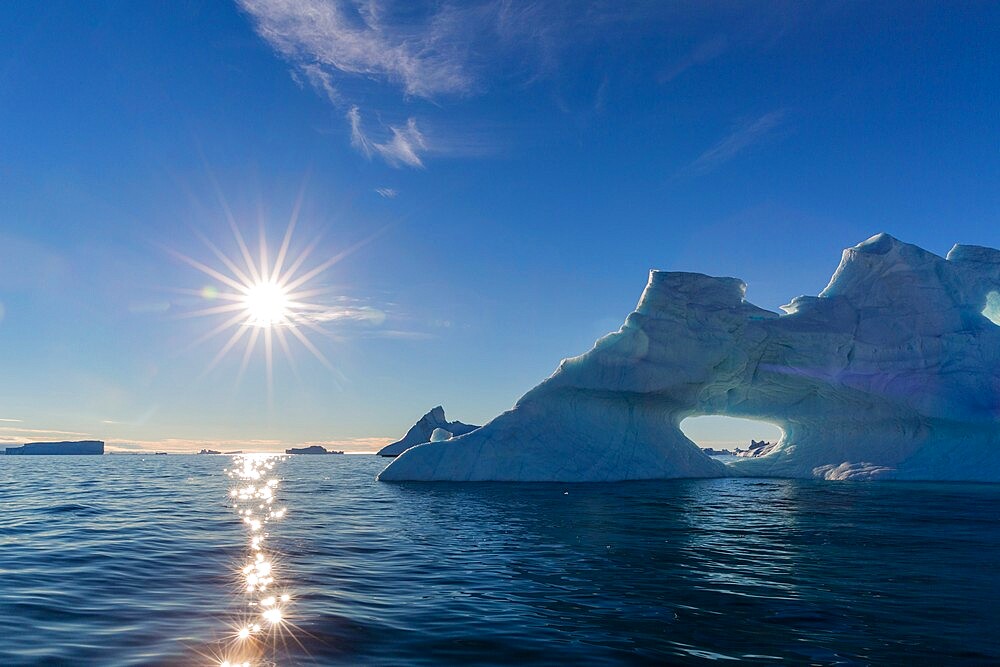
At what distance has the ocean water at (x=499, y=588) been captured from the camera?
6188 millimetres

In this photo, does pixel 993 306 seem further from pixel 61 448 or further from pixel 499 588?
pixel 61 448

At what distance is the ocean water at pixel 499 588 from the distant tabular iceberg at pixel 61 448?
422 feet

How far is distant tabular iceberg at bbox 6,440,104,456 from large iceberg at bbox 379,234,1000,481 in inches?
4858

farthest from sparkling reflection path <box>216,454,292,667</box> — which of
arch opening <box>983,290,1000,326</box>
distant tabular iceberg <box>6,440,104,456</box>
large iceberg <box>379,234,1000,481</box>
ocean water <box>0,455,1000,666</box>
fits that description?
distant tabular iceberg <box>6,440,104,456</box>

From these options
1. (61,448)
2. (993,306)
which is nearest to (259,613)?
(993,306)

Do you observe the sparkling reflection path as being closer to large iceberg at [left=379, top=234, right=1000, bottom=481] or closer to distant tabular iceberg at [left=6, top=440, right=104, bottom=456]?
large iceberg at [left=379, top=234, right=1000, bottom=481]

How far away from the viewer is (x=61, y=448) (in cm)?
12150

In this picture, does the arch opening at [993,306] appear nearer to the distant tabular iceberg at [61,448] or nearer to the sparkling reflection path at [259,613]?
the sparkling reflection path at [259,613]

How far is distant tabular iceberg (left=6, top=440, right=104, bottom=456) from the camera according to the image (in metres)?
118

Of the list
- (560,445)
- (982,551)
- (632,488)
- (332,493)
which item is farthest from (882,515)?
(332,493)

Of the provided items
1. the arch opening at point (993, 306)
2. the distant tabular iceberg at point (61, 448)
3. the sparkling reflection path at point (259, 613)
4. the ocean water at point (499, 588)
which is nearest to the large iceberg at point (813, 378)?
the arch opening at point (993, 306)

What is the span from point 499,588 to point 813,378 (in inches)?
1315

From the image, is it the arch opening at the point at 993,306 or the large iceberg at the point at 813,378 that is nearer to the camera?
the large iceberg at the point at 813,378

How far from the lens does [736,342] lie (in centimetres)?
3559
